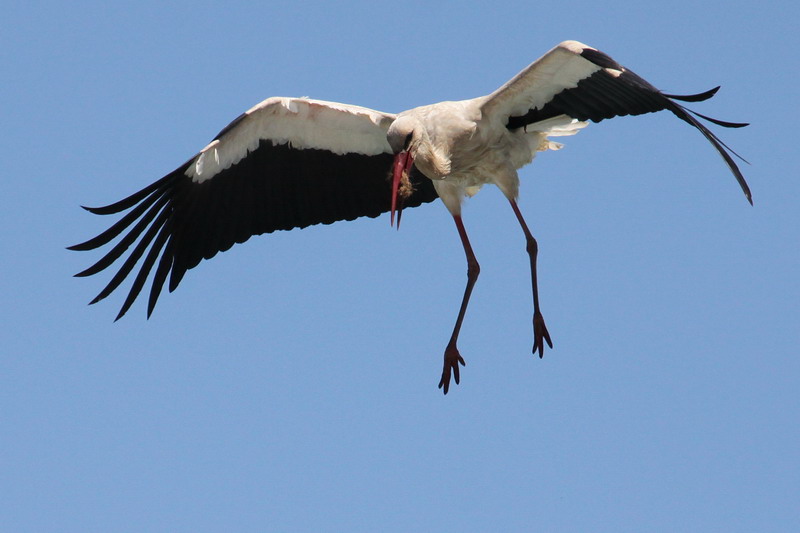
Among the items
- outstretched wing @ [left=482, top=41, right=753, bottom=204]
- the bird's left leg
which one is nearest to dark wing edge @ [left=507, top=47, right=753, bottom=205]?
outstretched wing @ [left=482, top=41, right=753, bottom=204]

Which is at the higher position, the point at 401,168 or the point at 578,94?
the point at 578,94

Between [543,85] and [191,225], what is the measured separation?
3.31 meters

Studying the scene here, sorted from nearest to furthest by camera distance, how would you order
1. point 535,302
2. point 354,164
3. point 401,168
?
point 401,168
point 535,302
point 354,164

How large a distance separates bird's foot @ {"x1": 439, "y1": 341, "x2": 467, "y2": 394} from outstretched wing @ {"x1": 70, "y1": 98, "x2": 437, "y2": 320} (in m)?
1.62

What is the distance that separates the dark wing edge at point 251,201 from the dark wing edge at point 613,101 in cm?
166

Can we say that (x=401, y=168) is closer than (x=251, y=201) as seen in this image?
Yes

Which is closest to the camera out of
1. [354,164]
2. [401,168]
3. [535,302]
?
[401,168]

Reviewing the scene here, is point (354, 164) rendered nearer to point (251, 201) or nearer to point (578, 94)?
point (251, 201)

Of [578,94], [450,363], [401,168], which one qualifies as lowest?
[450,363]

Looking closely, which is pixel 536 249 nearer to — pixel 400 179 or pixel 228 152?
pixel 400 179

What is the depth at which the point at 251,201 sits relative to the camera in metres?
10.3

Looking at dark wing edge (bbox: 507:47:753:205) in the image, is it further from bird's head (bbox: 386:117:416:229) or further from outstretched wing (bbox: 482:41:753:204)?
bird's head (bbox: 386:117:416:229)

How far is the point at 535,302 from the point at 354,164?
2046 millimetres

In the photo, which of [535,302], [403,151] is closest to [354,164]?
[403,151]
